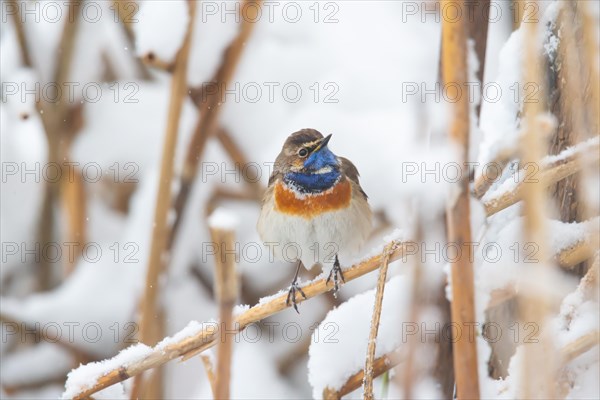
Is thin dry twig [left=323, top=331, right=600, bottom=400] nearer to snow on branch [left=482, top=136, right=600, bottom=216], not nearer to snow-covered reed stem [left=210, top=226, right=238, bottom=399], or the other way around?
snow on branch [left=482, top=136, right=600, bottom=216]

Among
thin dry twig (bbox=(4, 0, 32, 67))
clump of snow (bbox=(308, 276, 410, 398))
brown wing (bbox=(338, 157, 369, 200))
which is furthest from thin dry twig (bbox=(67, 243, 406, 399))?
thin dry twig (bbox=(4, 0, 32, 67))

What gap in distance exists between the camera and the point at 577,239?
2.13 m

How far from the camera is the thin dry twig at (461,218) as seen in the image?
1.42 metres

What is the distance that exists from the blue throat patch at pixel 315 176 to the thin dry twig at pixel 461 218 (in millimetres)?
1821

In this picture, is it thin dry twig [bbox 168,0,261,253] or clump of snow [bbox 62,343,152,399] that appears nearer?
clump of snow [bbox 62,343,152,399]

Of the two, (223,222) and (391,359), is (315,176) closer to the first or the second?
(391,359)

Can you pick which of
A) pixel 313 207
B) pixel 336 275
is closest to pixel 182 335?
pixel 336 275

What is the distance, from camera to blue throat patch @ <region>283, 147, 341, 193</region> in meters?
3.33

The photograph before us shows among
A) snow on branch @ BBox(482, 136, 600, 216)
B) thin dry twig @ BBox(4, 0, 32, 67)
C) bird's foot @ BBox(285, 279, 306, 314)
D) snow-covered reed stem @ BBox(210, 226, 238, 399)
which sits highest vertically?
thin dry twig @ BBox(4, 0, 32, 67)

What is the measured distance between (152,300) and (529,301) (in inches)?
69.9

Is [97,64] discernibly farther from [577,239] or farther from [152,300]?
[577,239]

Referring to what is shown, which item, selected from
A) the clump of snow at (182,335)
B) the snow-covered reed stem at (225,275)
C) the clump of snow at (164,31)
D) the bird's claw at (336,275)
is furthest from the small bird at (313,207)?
the snow-covered reed stem at (225,275)

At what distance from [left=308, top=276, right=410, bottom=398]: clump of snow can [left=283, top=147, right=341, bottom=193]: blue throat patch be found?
0.96 metres

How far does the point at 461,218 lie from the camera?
4.87 ft
